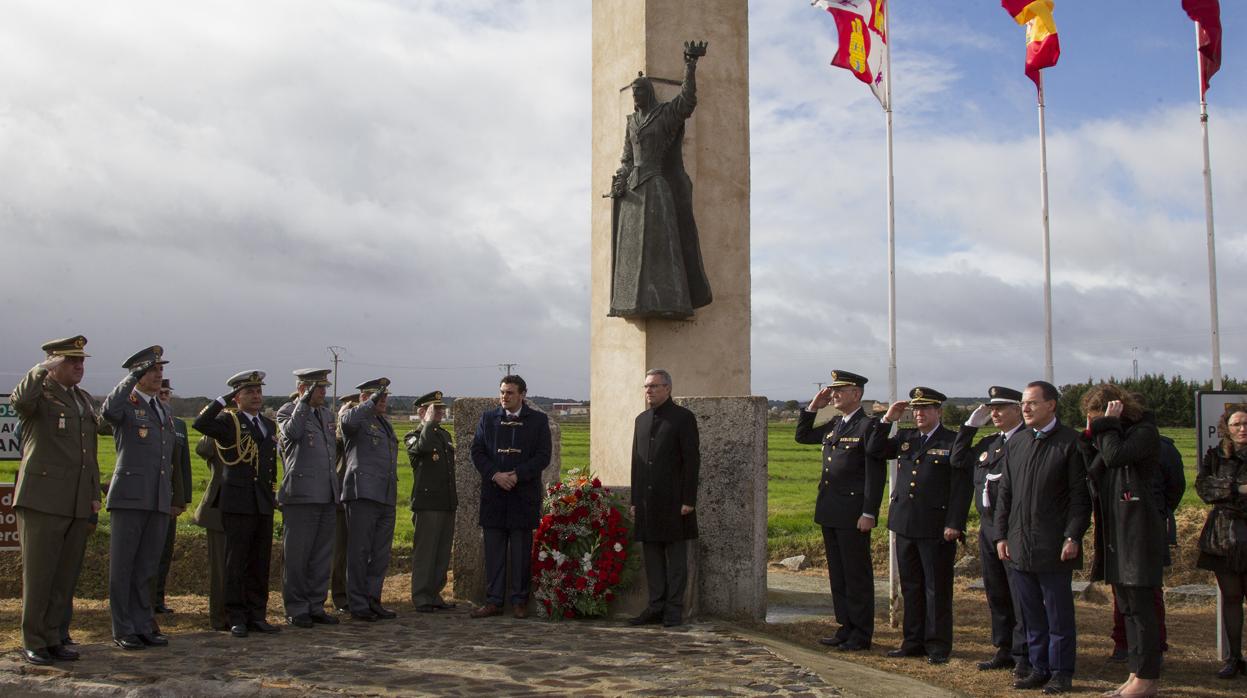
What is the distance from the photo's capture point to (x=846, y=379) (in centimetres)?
772

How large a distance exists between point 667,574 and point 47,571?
3.85 meters

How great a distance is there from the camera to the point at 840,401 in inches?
304

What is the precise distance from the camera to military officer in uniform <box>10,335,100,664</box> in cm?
636

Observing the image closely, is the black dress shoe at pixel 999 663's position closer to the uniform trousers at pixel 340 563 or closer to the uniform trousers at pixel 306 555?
the uniform trousers at pixel 306 555

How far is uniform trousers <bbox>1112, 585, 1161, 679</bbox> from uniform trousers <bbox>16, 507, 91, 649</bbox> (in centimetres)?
604

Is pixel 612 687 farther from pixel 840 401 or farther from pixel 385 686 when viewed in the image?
pixel 840 401

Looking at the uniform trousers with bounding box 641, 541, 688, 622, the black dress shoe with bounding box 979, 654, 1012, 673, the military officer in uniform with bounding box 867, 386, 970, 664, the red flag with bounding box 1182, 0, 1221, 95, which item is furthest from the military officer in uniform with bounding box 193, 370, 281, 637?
the red flag with bounding box 1182, 0, 1221, 95

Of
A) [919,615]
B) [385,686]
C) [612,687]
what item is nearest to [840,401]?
[919,615]

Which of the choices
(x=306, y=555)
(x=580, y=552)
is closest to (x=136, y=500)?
(x=306, y=555)

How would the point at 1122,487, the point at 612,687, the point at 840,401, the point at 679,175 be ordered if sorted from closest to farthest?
the point at 612,687 < the point at 1122,487 < the point at 840,401 < the point at 679,175

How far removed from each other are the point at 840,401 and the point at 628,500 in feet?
5.51

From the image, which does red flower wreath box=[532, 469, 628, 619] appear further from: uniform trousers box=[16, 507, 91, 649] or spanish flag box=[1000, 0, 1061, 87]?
spanish flag box=[1000, 0, 1061, 87]

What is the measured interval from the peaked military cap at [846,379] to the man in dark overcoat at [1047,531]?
1.56m

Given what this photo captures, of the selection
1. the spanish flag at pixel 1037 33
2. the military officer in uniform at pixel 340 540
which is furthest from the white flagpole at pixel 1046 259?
the military officer in uniform at pixel 340 540
